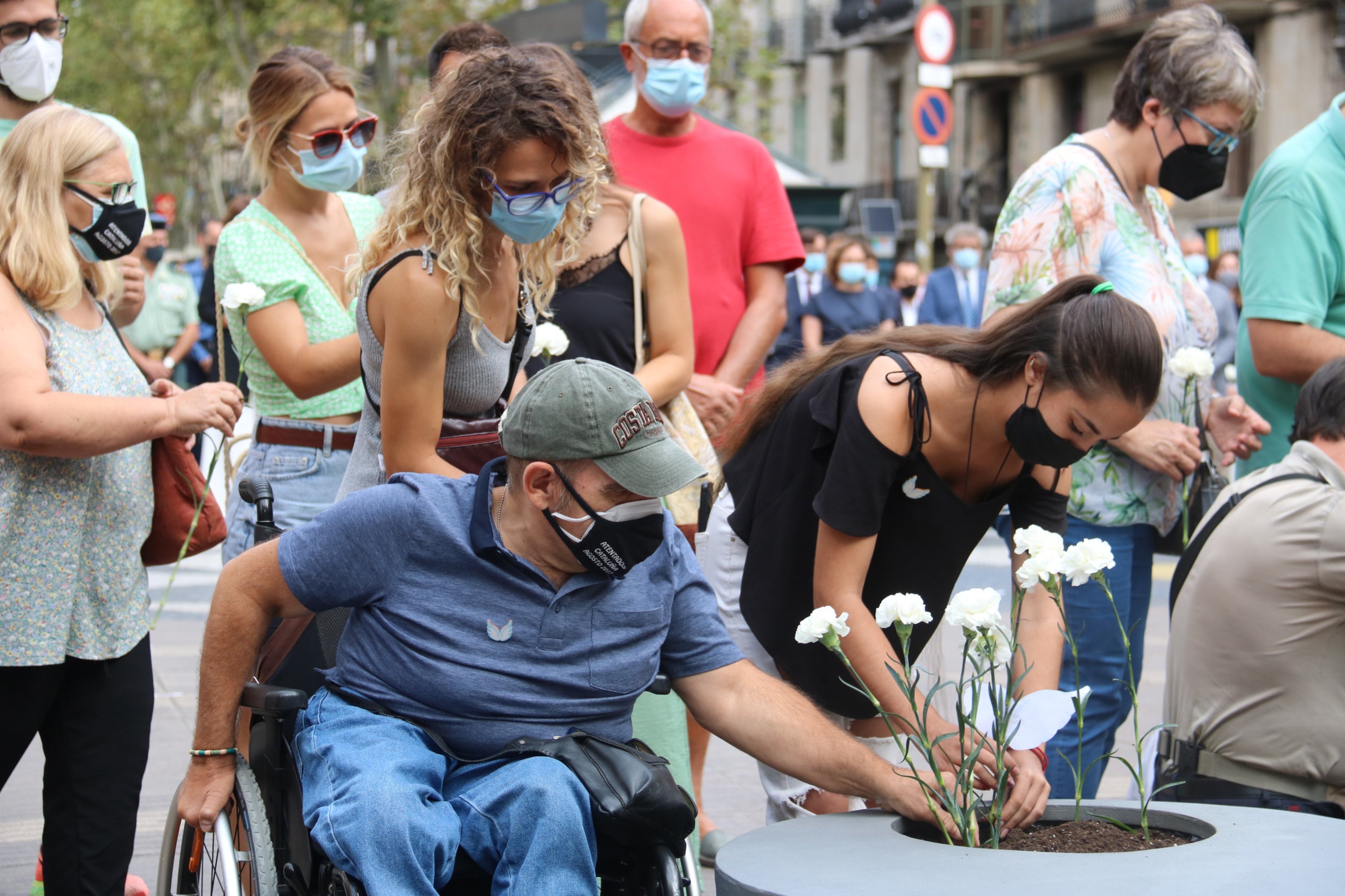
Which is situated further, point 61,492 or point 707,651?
point 61,492

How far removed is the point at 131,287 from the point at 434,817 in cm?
190

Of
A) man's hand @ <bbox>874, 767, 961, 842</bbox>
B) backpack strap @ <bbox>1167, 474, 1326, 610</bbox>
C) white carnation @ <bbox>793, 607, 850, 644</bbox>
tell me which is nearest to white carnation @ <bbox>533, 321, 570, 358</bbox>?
white carnation @ <bbox>793, 607, 850, 644</bbox>

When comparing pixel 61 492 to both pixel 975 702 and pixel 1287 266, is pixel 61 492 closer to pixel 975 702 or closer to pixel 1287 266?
pixel 975 702

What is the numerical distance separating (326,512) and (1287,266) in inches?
99.7

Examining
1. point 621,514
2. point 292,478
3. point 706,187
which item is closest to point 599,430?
point 621,514

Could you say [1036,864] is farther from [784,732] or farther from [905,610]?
[784,732]

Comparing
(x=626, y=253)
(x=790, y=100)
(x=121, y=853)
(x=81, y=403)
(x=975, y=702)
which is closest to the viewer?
(x=975, y=702)

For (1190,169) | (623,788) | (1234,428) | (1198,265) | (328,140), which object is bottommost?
(1198,265)

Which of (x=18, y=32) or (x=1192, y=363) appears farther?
(x=18, y=32)

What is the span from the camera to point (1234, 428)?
396 centimetres

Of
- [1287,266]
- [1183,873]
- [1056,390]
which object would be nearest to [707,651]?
[1056,390]

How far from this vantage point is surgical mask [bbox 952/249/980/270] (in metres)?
14.1

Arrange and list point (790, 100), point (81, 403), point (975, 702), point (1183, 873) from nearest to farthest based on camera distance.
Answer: point (1183, 873), point (975, 702), point (81, 403), point (790, 100)

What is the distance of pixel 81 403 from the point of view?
3016 mm
